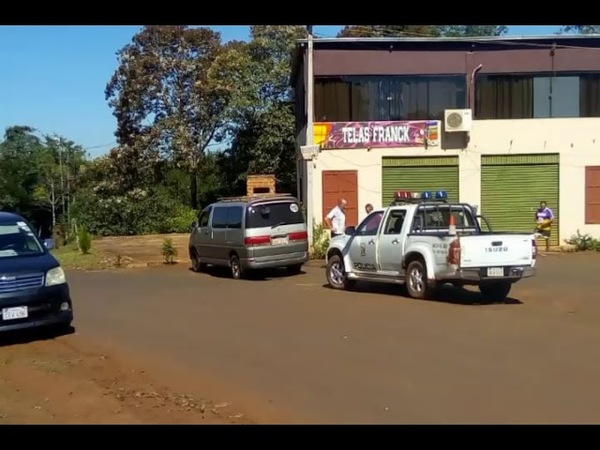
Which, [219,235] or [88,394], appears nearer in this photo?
[88,394]

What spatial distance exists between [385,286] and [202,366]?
8.41 metres

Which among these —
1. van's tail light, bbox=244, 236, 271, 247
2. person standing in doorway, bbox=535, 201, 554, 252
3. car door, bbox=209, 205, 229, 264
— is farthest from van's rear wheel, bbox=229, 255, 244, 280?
person standing in doorway, bbox=535, 201, 554, 252

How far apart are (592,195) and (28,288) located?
21243 mm

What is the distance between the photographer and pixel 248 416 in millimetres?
6676

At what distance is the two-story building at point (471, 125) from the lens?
87.5 ft

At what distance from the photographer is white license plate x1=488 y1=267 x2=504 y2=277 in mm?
13266

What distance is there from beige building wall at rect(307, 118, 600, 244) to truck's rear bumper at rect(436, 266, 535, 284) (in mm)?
13473

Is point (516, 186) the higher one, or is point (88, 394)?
point (516, 186)

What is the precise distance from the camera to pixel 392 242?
1489 cm

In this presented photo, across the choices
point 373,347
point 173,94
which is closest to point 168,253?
point 373,347

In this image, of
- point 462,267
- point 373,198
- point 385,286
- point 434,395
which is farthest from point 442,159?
point 434,395

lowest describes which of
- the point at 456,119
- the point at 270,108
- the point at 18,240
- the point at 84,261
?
the point at 84,261

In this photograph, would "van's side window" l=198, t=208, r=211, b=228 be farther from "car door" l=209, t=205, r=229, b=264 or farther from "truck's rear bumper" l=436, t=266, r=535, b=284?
"truck's rear bumper" l=436, t=266, r=535, b=284

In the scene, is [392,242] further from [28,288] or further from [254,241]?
[28,288]
